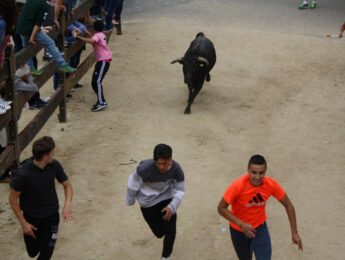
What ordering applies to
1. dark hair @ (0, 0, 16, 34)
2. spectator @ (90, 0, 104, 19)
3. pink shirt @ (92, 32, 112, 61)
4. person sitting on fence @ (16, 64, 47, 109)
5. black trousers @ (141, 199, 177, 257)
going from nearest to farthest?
black trousers @ (141, 199, 177, 257) → dark hair @ (0, 0, 16, 34) → person sitting on fence @ (16, 64, 47, 109) → pink shirt @ (92, 32, 112, 61) → spectator @ (90, 0, 104, 19)

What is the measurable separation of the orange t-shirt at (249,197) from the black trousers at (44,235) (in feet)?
5.37

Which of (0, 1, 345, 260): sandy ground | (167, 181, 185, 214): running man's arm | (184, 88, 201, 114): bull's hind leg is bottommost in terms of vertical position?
(0, 1, 345, 260): sandy ground

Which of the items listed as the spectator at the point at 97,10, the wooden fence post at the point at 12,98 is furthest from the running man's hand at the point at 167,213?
the spectator at the point at 97,10

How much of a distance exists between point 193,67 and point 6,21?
16.9 ft

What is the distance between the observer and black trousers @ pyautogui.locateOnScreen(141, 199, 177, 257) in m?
6.90

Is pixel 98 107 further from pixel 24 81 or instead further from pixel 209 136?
pixel 24 81

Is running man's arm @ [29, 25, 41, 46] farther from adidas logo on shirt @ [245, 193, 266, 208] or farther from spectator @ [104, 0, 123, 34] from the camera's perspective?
spectator @ [104, 0, 123, 34]

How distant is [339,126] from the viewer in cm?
1181

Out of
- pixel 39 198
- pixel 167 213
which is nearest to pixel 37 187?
pixel 39 198

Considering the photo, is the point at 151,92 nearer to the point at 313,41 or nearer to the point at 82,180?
the point at 82,180

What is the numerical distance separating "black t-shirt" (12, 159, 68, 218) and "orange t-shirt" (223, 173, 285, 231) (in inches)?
61.7

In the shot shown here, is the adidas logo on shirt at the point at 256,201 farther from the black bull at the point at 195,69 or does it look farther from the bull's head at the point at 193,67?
the bull's head at the point at 193,67

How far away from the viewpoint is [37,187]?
614 cm

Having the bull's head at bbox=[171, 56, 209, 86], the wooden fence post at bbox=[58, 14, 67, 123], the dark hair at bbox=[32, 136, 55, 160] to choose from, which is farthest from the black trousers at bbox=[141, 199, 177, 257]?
the bull's head at bbox=[171, 56, 209, 86]
